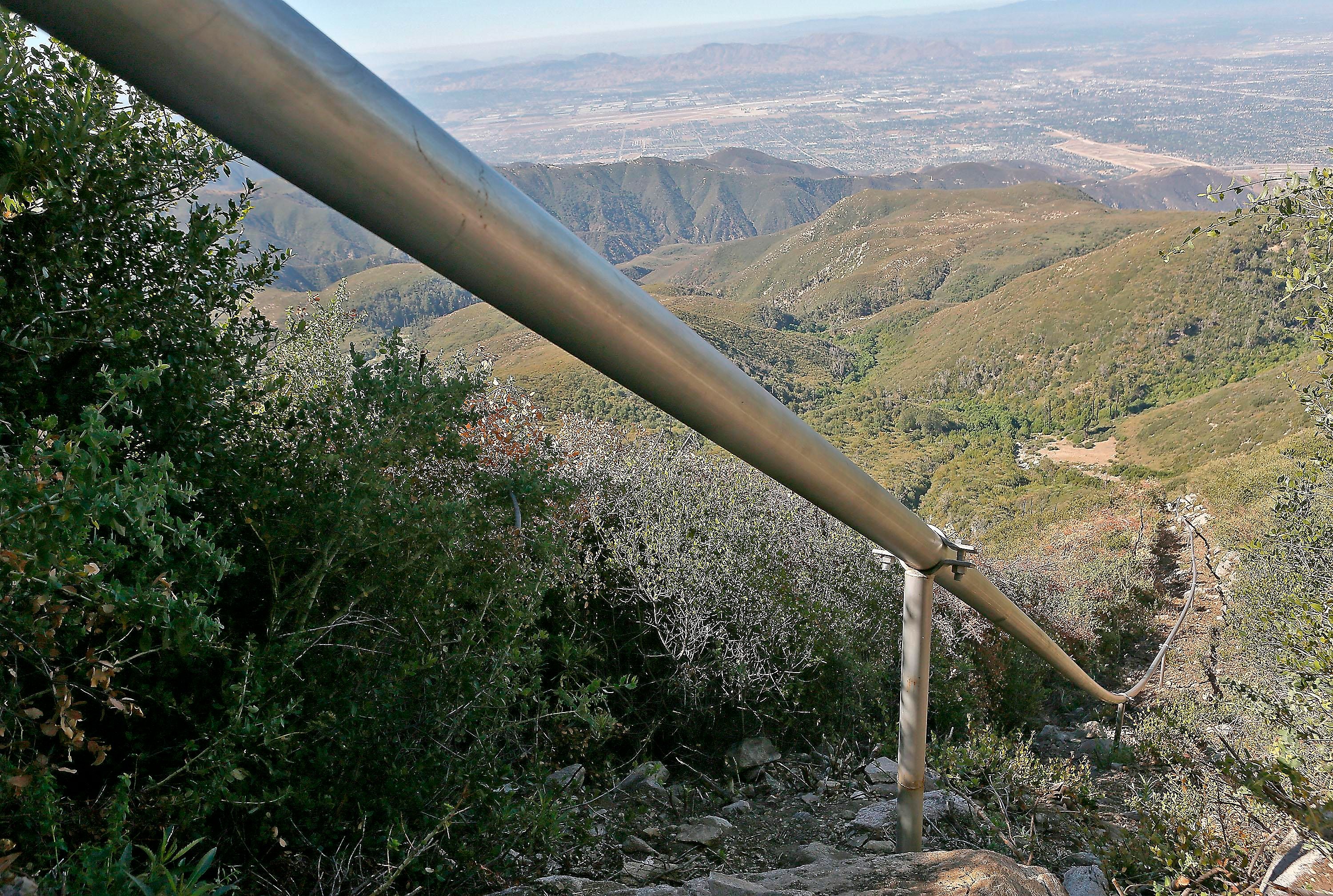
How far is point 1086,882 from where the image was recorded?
302 centimetres

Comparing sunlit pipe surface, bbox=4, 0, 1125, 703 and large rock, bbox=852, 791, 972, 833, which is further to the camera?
large rock, bbox=852, 791, 972, 833

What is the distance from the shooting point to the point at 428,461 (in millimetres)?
4039

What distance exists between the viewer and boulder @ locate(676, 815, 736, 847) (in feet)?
11.4

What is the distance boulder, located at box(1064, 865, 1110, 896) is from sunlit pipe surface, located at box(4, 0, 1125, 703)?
10.1 feet

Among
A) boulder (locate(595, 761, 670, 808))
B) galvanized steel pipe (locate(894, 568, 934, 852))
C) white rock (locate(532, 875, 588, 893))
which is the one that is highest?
galvanized steel pipe (locate(894, 568, 934, 852))

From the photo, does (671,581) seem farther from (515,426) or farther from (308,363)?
(308,363)

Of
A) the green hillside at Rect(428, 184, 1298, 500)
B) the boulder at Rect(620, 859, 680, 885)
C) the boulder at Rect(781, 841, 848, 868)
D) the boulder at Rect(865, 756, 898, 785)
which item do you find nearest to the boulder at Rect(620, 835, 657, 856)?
the boulder at Rect(620, 859, 680, 885)

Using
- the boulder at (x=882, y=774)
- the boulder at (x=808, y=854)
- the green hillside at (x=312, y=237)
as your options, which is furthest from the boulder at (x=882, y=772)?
the green hillside at (x=312, y=237)

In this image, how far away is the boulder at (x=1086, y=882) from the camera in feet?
9.71

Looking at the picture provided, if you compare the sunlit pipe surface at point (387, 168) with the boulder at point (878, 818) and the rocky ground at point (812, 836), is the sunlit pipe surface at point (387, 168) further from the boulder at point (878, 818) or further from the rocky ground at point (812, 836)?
the boulder at point (878, 818)

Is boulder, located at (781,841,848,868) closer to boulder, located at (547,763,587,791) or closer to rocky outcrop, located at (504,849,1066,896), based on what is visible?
rocky outcrop, located at (504,849,1066,896)

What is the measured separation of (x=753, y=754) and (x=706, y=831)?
1522 millimetres

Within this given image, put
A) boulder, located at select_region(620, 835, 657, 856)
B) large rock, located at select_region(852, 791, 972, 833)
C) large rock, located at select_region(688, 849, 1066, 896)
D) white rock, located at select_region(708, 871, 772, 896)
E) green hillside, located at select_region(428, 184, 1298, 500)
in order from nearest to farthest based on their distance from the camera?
large rock, located at select_region(688, 849, 1066, 896) → white rock, located at select_region(708, 871, 772, 896) → boulder, located at select_region(620, 835, 657, 856) → large rock, located at select_region(852, 791, 972, 833) → green hillside, located at select_region(428, 184, 1298, 500)

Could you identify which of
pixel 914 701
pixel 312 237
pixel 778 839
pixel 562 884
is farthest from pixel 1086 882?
pixel 312 237
